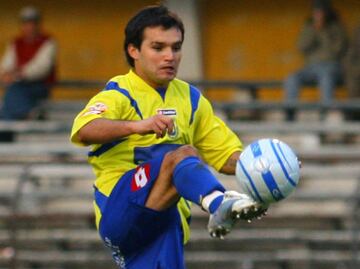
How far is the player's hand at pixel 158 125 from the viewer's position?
→ 7.30 metres

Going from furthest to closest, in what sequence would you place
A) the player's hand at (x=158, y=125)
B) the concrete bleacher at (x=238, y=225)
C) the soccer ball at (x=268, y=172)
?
the concrete bleacher at (x=238, y=225)
the player's hand at (x=158, y=125)
the soccer ball at (x=268, y=172)

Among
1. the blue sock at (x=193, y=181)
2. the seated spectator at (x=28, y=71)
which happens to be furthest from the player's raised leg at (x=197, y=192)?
the seated spectator at (x=28, y=71)

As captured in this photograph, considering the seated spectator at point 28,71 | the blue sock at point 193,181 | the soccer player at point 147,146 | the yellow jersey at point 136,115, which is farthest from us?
the seated spectator at point 28,71

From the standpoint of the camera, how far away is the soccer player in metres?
7.70

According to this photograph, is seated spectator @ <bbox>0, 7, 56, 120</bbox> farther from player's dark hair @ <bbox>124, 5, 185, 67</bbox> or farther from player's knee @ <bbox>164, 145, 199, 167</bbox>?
player's knee @ <bbox>164, 145, 199, 167</bbox>

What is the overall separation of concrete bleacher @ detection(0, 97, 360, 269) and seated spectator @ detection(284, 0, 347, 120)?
0.48 metres

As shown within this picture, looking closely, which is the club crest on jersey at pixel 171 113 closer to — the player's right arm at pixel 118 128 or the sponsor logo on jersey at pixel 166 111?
the sponsor logo on jersey at pixel 166 111

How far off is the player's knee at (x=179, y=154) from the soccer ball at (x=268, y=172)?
394 millimetres

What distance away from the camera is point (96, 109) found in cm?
774

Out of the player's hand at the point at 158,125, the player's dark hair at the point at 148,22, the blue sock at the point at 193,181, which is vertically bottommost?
the blue sock at the point at 193,181

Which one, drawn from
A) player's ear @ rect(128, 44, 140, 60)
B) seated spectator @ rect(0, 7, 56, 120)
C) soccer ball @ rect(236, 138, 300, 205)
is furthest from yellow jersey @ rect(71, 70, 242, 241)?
seated spectator @ rect(0, 7, 56, 120)

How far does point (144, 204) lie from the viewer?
7.87 meters

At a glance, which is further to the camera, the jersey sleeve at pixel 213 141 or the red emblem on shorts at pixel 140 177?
the jersey sleeve at pixel 213 141

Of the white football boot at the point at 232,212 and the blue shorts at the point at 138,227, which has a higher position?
the white football boot at the point at 232,212
